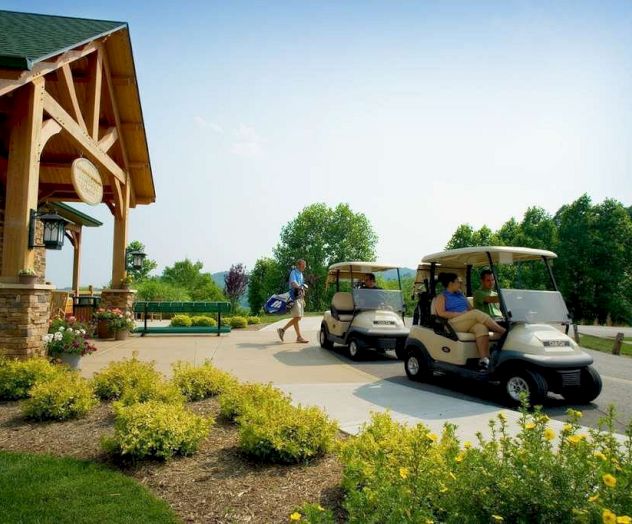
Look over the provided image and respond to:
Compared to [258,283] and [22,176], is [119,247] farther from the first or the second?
[258,283]

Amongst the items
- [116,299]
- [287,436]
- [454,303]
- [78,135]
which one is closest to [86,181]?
A: [78,135]

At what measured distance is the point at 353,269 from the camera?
10.3 meters

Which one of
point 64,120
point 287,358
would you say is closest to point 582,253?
point 287,358

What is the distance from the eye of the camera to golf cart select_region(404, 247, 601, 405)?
523 cm

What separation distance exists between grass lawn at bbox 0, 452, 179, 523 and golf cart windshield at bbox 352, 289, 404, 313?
6354mm

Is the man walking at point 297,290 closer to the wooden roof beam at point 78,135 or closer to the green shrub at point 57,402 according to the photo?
the wooden roof beam at point 78,135

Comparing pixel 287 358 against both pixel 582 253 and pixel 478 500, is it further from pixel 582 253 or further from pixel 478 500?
pixel 582 253

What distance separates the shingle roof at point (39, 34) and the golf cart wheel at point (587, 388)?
7849 mm

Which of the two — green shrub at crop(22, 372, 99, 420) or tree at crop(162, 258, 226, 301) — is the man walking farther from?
tree at crop(162, 258, 226, 301)

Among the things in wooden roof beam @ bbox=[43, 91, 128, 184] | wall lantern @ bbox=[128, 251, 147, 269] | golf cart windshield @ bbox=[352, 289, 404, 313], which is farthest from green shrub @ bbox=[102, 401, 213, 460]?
wall lantern @ bbox=[128, 251, 147, 269]

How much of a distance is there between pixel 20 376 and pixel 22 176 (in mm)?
2880

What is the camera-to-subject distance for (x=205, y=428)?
12.2 ft

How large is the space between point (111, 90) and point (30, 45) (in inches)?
160

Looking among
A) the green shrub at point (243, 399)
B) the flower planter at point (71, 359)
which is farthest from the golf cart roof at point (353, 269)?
the green shrub at point (243, 399)
